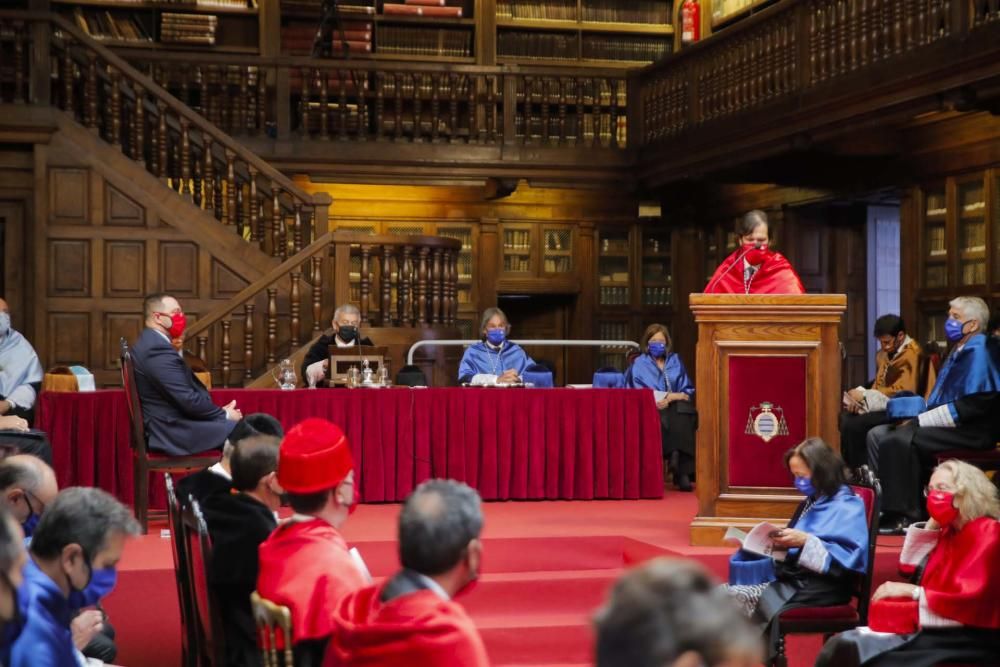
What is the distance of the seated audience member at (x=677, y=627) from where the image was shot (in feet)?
4.47

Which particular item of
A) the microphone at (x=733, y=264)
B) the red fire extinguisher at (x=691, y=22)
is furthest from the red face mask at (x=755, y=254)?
the red fire extinguisher at (x=691, y=22)

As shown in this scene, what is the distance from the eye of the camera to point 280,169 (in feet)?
37.6

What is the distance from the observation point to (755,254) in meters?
5.79

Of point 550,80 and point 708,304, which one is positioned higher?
point 550,80

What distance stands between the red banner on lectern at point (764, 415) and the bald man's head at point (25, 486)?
10.0 ft

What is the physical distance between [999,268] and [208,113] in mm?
6467

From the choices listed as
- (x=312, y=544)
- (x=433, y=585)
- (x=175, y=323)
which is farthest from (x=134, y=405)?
(x=433, y=585)

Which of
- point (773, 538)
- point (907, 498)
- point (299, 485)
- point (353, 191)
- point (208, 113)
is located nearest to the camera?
point (299, 485)

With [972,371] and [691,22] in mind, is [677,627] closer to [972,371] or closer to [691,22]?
[972,371]

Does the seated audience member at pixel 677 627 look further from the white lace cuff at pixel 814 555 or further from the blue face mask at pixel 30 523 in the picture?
the white lace cuff at pixel 814 555

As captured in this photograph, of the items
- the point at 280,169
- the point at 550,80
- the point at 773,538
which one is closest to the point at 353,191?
the point at 280,169

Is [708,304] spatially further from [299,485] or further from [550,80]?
[550,80]

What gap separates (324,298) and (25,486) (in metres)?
5.88

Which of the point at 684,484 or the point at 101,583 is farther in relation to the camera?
the point at 684,484
